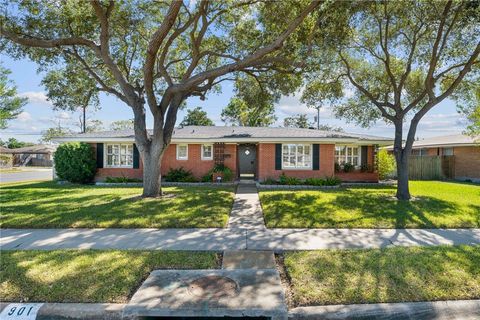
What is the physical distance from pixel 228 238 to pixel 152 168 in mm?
6079

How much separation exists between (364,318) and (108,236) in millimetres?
5461

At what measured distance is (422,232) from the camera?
23.1ft

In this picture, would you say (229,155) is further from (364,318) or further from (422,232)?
(364,318)

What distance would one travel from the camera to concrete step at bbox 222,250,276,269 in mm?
4953

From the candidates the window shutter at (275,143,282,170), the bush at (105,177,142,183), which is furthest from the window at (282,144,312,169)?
the bush at (105,177,142,183)

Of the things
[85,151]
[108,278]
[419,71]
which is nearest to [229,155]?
[85,151]

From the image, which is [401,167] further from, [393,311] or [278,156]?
[393,311]

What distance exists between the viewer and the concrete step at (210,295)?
345 centimetres

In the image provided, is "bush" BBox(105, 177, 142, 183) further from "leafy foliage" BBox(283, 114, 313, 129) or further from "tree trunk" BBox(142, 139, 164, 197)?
"leafy foliage" BBox(283, 114, 313, 129)

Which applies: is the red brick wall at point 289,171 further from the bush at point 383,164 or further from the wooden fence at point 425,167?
the wooden fence at point 425,167

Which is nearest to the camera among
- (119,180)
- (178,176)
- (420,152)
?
(119,180)

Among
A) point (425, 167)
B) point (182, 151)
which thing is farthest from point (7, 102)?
point (425, 167)

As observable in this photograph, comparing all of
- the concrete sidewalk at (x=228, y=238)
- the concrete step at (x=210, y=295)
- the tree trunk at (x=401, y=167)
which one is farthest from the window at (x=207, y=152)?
the concrete step at (x=210, y=295)

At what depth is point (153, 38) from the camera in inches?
368
